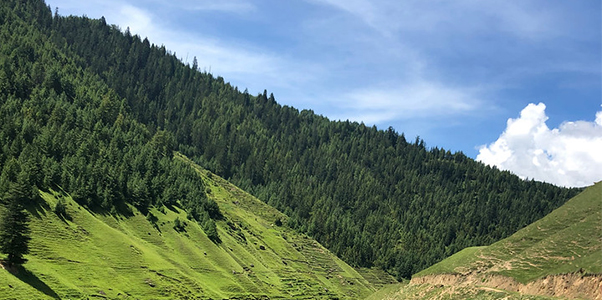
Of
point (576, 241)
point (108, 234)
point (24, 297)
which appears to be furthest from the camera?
point (108, 234)

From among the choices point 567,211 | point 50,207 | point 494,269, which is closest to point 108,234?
point 50,207

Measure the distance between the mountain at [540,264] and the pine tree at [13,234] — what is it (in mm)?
77326

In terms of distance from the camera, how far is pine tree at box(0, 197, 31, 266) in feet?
314

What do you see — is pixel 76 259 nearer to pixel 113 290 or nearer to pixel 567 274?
pixel 113 290

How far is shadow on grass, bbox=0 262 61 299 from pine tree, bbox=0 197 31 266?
1.40 meters

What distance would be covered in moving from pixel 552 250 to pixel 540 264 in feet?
12.4

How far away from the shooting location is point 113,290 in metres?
123

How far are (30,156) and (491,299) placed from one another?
144503 mm

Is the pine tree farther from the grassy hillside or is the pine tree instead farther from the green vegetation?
the green vegetation

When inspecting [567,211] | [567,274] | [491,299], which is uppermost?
[567,211]

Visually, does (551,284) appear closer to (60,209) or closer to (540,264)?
(540,264)

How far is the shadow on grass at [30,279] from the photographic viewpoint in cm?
9802

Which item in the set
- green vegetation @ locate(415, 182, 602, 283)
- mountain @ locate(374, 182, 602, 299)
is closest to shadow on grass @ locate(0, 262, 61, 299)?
mountain @ locate(374, 182, 602, 299)

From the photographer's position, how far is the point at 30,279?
101000 millimetres
